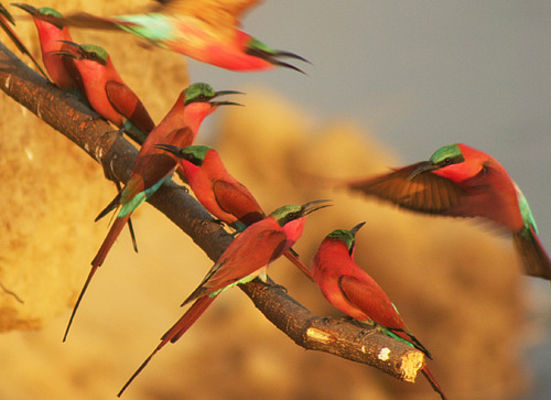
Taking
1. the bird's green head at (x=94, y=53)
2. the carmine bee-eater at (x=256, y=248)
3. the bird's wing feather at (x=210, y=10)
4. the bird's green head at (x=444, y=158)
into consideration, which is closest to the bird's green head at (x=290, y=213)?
the carmine bee-eater at (x=256, y=248)

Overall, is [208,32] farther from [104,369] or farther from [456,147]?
[104,369]

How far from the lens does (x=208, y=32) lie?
690 millimetres

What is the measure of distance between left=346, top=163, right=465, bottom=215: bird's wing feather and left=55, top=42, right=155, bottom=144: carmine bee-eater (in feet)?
1.03

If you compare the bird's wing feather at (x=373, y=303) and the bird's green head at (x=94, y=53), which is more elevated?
the bird's green head at (x=94, y=53)

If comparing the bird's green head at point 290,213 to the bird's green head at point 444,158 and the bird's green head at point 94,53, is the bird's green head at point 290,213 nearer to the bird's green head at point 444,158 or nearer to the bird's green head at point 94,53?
the bird's green head at point 444,158

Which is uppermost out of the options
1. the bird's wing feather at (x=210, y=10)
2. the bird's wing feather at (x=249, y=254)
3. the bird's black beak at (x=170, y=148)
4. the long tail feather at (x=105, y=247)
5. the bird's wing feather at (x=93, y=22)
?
the bird's wing feather at (x=210, y=10)

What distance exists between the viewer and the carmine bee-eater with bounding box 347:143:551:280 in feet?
2.11

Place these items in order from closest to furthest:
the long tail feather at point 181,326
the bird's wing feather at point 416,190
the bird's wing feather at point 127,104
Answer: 1. the long tail feather at point 181,326
2. the bird's wing feather at point 416,190
3. the bird's wing feather at point 127,104

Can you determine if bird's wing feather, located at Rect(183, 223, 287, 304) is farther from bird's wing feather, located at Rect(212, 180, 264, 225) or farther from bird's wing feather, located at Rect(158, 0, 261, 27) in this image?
bird's wing feather, located at Rect(158, 0, 261, 27)

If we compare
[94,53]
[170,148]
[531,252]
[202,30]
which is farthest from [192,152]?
[531,252]

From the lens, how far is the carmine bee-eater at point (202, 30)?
2.12 feet

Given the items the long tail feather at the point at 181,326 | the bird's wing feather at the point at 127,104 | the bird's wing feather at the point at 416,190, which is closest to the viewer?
the long tail feather at the point at 181,326

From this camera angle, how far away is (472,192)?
0.67 meters

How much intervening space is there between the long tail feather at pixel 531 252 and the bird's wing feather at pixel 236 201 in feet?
0.87
